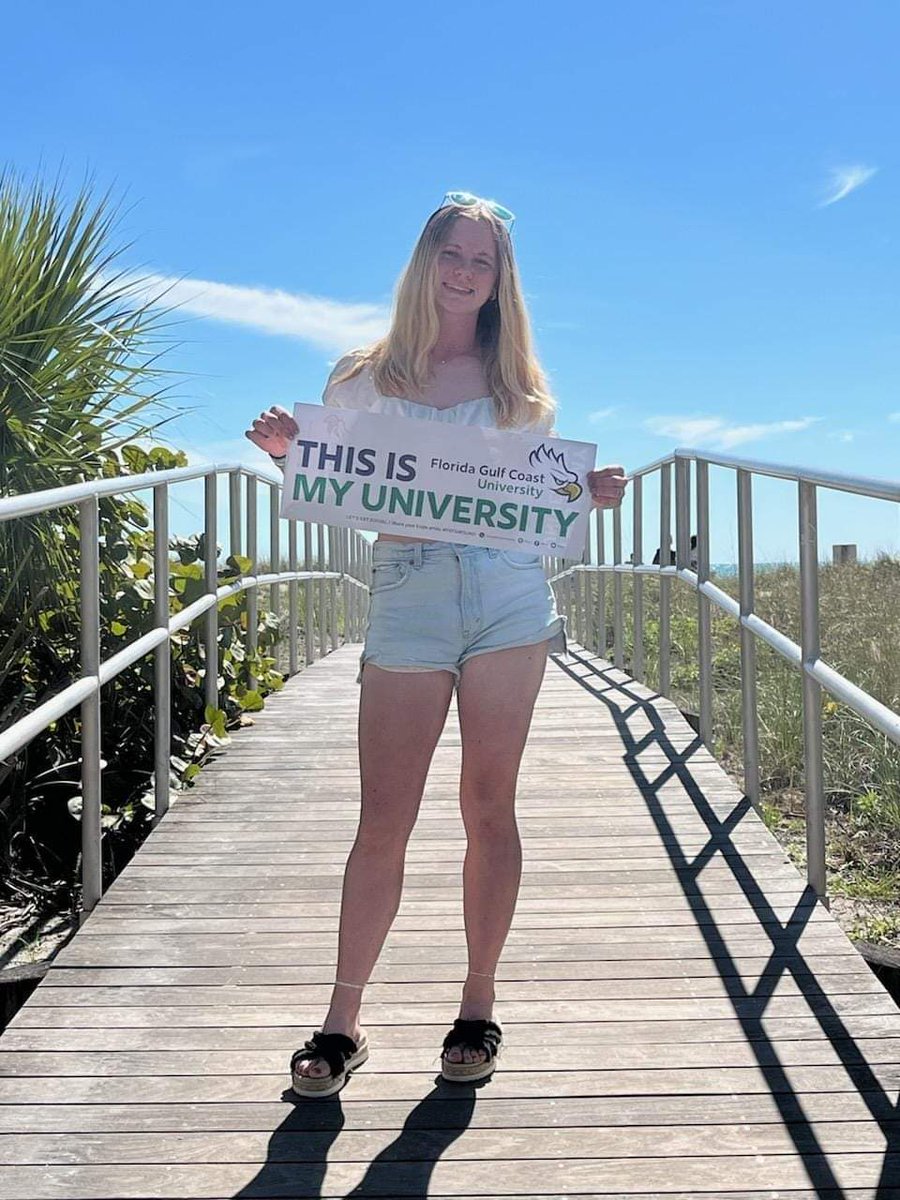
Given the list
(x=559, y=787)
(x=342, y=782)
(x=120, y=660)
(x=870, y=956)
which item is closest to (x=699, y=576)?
(x=559, y=787)

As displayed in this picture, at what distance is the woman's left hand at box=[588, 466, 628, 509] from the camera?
8.43 feet

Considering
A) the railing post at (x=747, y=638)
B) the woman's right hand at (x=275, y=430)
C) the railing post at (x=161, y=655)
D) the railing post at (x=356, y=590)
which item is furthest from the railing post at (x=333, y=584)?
the woman's right hand at (x=275, y=430)

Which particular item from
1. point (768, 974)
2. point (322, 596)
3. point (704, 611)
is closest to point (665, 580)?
point (704, 611)

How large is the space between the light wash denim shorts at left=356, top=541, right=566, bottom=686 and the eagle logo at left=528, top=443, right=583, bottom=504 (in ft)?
0.72

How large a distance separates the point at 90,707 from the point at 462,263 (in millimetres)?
1702

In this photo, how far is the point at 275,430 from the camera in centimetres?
260

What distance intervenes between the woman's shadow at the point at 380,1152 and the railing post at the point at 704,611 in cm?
289

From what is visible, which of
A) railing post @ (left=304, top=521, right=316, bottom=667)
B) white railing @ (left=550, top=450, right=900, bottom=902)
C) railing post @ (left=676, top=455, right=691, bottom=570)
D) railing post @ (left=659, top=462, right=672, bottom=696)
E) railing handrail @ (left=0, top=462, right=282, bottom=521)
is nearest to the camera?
railing handrail @ (left=0, top=462, right=282, bottom=521)

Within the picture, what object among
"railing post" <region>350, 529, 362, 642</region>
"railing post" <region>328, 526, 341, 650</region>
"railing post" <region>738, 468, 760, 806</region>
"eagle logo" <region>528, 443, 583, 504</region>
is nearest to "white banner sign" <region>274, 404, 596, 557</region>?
"eagle logo" <region>528, 443, 583, 504</region>

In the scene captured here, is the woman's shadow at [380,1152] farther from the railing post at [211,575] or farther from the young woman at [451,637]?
the railing post at [211,575]

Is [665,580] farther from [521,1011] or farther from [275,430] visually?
[275,430]

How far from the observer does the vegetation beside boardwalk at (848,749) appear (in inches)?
193

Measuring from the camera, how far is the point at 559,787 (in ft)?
15.5

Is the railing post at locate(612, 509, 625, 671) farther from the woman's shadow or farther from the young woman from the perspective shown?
the woman's shadow
